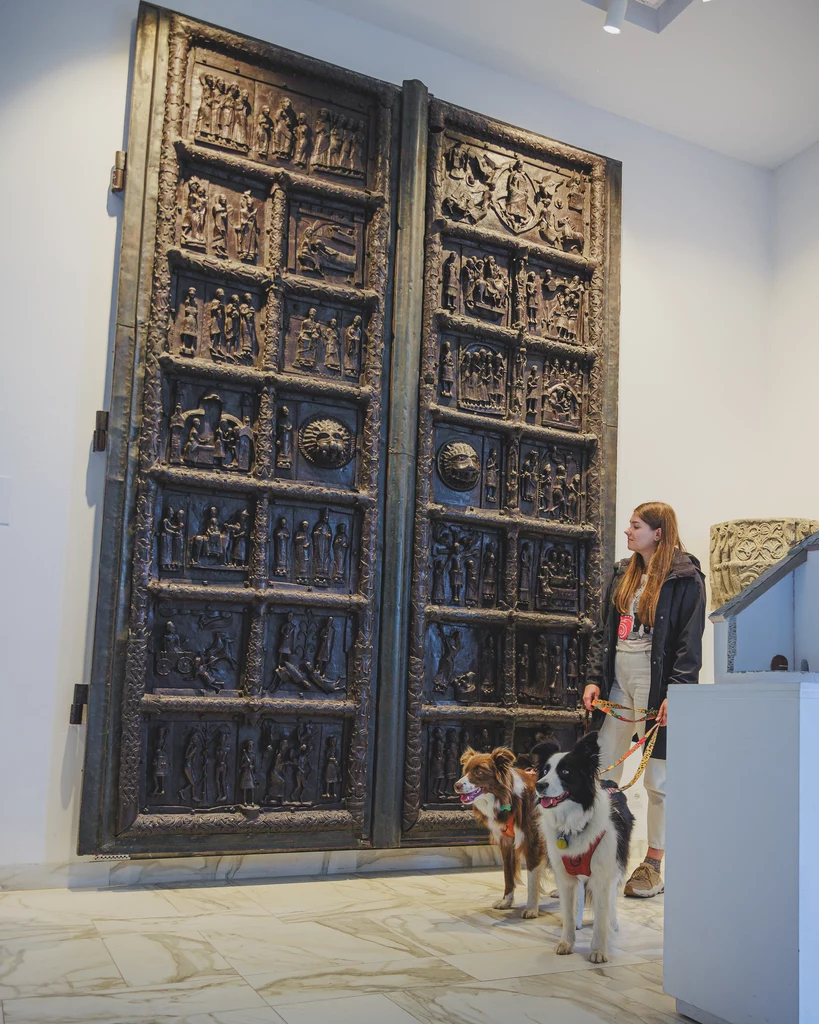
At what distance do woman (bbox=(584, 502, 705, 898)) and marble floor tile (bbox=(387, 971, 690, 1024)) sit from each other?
5.81 ft

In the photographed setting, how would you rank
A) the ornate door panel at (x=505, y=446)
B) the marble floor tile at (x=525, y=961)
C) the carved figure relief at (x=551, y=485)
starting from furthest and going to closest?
the carved figure relief at (x=551, y=485)
the ornate door panel at (x=505, y=446)
the marble floor tile at (x=525, y=961)

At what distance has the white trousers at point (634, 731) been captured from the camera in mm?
5070

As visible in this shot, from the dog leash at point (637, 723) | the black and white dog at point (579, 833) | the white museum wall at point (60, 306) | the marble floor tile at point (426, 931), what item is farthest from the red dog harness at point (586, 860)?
the white museum wall at point (60, 306)

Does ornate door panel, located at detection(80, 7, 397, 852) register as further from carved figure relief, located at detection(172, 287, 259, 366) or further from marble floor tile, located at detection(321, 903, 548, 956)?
marble floor tile, located at detection(321, 903, 548, 956)

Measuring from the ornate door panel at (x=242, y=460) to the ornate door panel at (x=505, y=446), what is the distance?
37 cm

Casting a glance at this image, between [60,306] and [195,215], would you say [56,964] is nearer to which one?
[60,306]

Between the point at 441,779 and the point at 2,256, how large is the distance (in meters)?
3.64

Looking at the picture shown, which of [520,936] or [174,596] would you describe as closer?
[520,936]

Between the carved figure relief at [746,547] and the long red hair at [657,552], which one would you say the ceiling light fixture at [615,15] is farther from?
the carved figure relief at [746,547]

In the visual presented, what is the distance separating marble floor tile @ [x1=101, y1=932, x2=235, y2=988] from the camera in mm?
3252

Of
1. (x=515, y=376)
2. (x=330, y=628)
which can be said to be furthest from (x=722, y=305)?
(x=330, y=628)

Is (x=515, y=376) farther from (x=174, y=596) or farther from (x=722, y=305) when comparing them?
(x=174, y=596)

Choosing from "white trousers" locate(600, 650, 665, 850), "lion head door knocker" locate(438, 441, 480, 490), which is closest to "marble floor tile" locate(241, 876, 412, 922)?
"white trousers" locate(600, 650, 665, 850)

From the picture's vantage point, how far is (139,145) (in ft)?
16.5
